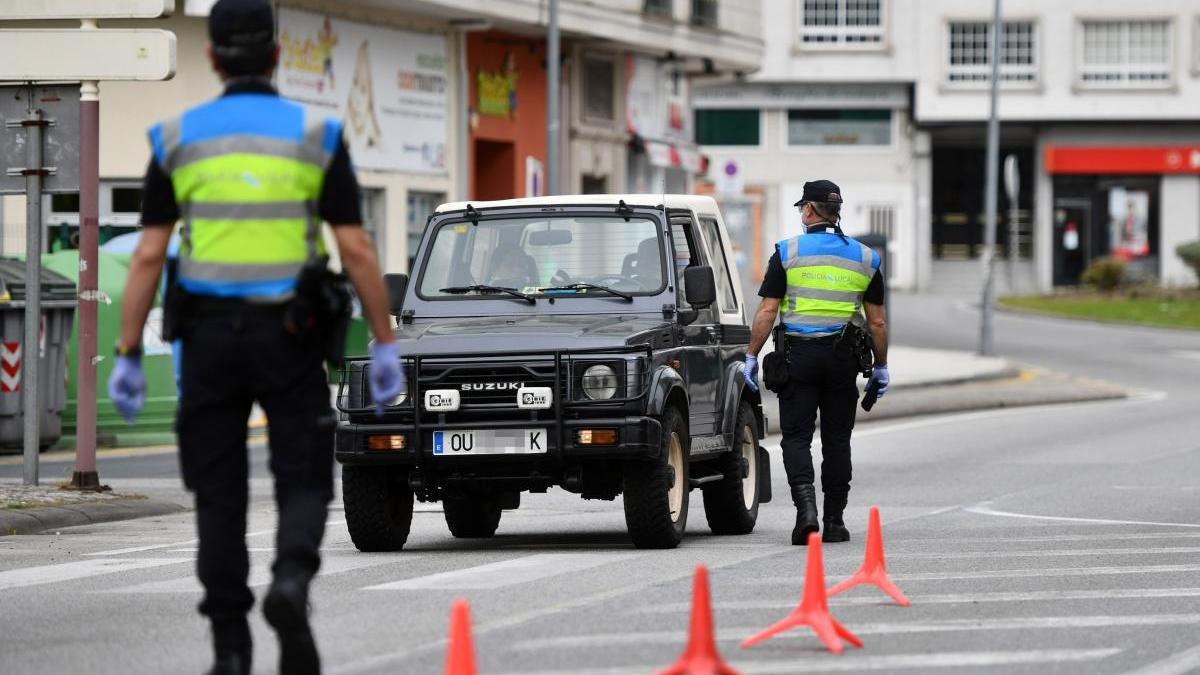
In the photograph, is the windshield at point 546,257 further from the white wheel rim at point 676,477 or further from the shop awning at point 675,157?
the shop awning at point 675,157

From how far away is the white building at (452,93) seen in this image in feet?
93.2

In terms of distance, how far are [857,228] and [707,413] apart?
5512cm

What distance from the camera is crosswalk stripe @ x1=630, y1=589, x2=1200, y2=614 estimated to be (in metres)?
9.45

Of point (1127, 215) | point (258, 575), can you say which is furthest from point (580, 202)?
point (1127, 215)

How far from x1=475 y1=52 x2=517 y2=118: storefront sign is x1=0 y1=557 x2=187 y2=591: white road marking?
2432 centimetres

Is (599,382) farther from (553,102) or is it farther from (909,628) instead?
(553,102)

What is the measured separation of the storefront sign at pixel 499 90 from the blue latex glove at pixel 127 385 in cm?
2916

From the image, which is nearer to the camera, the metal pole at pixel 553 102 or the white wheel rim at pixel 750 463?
the white wheel rim at pixel 750 463

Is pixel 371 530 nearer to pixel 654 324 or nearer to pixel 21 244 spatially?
pixel 654 324

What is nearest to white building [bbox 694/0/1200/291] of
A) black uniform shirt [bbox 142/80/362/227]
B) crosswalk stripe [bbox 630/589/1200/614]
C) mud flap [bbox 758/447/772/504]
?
mud flap [bbox 758/447/772/504]

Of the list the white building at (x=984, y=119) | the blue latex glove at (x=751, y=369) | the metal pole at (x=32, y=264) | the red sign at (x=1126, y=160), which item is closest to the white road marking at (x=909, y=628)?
the blue latex glove at (x=751, y=369)

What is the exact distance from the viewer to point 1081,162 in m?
67.2

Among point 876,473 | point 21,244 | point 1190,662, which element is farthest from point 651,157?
point 1190,662

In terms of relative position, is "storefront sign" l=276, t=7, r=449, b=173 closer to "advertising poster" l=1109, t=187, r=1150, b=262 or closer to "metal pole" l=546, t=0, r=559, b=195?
"metal pole" l=546, t=0, r=559, b=195
